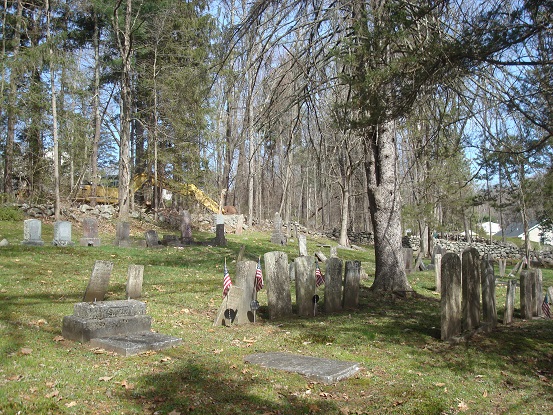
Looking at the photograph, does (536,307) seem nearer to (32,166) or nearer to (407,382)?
(407,382)

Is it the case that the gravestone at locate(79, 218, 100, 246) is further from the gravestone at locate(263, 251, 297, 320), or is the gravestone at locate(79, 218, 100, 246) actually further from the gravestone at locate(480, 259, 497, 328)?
the gravestone at locate(480, 259, 497, 328)

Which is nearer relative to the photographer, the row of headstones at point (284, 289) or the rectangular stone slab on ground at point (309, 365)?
the rectangular stone slab on ground at point (309, 365)

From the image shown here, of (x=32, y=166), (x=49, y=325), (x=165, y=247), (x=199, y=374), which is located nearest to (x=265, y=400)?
(x=199, y=374)

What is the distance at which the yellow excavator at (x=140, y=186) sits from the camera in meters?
32.0

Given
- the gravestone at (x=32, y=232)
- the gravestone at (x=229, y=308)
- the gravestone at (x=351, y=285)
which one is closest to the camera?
the gravestone at (x=229, y=308)

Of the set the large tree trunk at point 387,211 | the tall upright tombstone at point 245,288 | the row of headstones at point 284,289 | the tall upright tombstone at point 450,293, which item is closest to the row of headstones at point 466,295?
the tall upright tombstone at point 450,293

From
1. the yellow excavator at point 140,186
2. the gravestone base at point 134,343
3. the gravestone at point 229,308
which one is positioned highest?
the yellow excavator at point 140,186

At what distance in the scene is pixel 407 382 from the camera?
5465mm

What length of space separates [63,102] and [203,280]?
18.7m

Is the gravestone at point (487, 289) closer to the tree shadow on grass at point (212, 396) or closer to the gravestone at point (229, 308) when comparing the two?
the gravestone at point (229, 308)

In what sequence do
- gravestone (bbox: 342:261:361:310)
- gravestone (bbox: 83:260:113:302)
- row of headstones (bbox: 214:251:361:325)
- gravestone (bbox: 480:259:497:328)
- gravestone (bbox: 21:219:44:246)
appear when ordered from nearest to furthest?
gravestone (bbox: 480:259:497:328) < row of headstones (bbox: 214:251:361:325) < gravestone (bbox: 83:260:113:302) < gravestone (bbox: 342:261:361:310) < gravestone (bbox: 21:219:44:246)

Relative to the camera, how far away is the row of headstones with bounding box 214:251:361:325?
27.0ft

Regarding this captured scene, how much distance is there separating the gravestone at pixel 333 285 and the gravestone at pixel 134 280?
11.0 feet

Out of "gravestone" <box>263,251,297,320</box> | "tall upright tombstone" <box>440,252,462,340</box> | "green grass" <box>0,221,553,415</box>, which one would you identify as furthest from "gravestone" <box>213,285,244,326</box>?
"tall upright tombstone" <box>440,252,462,340</box>
